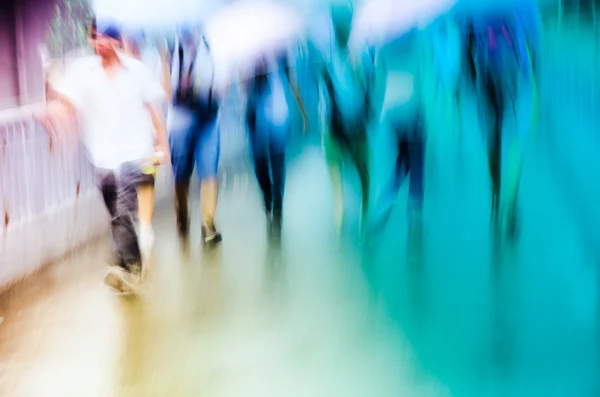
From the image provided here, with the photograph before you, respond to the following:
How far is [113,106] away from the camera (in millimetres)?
1268

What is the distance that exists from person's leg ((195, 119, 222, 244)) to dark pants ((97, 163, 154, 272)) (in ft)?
0.41

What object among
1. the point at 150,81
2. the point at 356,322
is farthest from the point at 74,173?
the point at 356,322

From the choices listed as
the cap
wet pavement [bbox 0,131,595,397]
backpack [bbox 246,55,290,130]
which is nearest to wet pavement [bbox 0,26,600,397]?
wet pavement [bbox 0,131,595,397]

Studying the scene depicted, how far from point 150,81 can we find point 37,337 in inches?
26.4

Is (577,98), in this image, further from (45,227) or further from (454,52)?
(45,227)

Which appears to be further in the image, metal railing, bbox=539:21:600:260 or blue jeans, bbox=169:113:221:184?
blue jeans, bbox=169:113:221:184

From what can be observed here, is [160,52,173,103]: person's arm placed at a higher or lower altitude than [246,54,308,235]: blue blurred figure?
higher

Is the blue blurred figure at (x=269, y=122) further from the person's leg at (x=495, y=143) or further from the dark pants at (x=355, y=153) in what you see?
the person's leg at (x=495, y=143)

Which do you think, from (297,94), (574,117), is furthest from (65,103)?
(574,117)

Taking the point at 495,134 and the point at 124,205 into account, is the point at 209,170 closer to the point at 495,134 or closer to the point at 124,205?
the point at 124,205

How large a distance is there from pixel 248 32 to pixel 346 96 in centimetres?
27

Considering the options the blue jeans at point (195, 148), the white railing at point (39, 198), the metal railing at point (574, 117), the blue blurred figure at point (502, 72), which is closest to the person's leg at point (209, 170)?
the blue jeans at point (195, 148)

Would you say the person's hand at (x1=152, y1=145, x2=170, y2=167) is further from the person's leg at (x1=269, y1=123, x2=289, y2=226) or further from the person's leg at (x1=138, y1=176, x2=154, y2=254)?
the person's leg at (x1=269, y1=123, x2=289, y2=226)

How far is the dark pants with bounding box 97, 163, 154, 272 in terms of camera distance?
1.28 m
